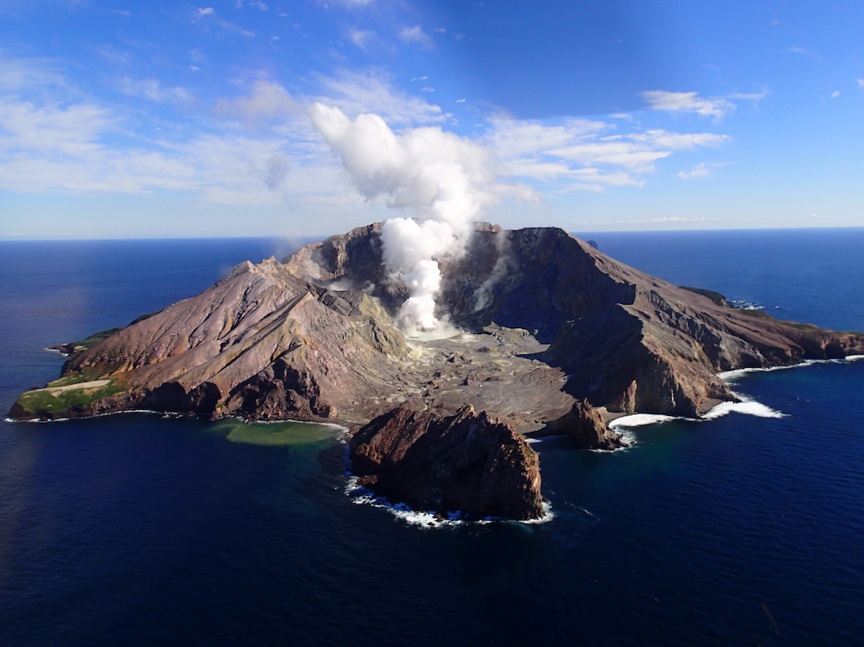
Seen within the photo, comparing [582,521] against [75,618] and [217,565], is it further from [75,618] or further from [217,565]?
[75,618]

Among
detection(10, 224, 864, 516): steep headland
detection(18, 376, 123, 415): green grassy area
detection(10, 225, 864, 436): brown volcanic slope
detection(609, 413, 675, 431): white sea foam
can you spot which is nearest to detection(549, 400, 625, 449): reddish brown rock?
detection(10, 224, 864, 516): steep headland

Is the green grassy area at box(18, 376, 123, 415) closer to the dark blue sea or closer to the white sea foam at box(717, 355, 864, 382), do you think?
the dark blue sea

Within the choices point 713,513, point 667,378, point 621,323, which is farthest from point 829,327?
point 713,513

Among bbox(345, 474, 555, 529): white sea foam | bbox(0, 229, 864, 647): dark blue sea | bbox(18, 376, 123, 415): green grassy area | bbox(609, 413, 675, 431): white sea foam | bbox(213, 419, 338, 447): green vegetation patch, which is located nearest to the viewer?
bbox(0, 229, 864, 647): dark blue sea

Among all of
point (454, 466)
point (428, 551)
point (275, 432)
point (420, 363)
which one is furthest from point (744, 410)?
point (275, 432)

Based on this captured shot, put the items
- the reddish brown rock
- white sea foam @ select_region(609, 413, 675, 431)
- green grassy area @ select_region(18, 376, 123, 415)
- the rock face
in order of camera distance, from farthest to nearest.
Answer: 1. green grassy area @ select_region(18, 376, 123, 415)
2. white sea foam @ select_region(609, 413, 675, 431)
3. the reddish brown rock
4. the rock face

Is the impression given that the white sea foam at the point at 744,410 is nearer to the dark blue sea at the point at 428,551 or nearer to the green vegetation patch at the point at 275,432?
the dark blue sea at the point at 428,551

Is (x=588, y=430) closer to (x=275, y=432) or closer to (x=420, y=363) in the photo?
(x=275, y=432)
